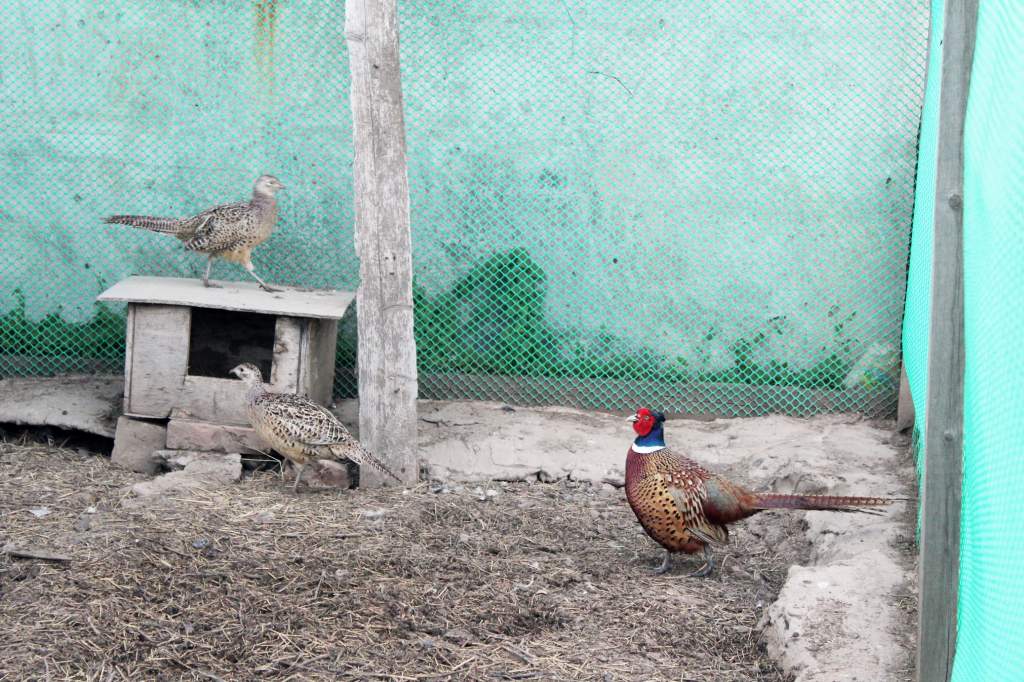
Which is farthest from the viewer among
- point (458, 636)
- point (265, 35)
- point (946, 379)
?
point (265, 35)

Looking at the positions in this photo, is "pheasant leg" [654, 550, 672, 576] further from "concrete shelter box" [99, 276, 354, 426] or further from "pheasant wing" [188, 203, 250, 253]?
"pheasant wing" [188, 203, 250, 253]

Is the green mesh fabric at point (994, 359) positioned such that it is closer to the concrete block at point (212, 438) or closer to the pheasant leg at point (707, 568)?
the pheasant leg at point (707, 568)

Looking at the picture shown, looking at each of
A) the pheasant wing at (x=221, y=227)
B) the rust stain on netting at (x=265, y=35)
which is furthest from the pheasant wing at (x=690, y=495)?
the rust stain on netting at (x=265, y=35)

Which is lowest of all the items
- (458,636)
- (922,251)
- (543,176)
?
(458,636)

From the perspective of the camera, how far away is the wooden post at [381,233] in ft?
16.6

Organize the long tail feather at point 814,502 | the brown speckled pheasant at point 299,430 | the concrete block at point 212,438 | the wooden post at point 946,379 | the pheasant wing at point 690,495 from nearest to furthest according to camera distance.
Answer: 1. the wooden post at point 946,379
2. the long tail feather at point 814,502
3. the pheasant wing at point 690,495
4. the brown speckled pheasant at point 299,430
5. the concrete block at point 212,438

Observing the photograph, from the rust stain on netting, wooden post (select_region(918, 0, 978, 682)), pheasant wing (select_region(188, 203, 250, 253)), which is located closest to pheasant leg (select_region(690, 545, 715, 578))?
wooden post (select_region(918, 0, 978, 682))

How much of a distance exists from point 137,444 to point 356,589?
194cm

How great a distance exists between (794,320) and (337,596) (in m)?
3.17

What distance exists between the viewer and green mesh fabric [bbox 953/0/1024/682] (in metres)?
2.02

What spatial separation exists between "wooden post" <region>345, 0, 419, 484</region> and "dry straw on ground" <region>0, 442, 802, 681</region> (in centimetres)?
42

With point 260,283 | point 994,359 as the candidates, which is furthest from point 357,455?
point 994,359

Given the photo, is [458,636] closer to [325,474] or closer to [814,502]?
[814,502]

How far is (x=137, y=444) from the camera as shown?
5.36m
